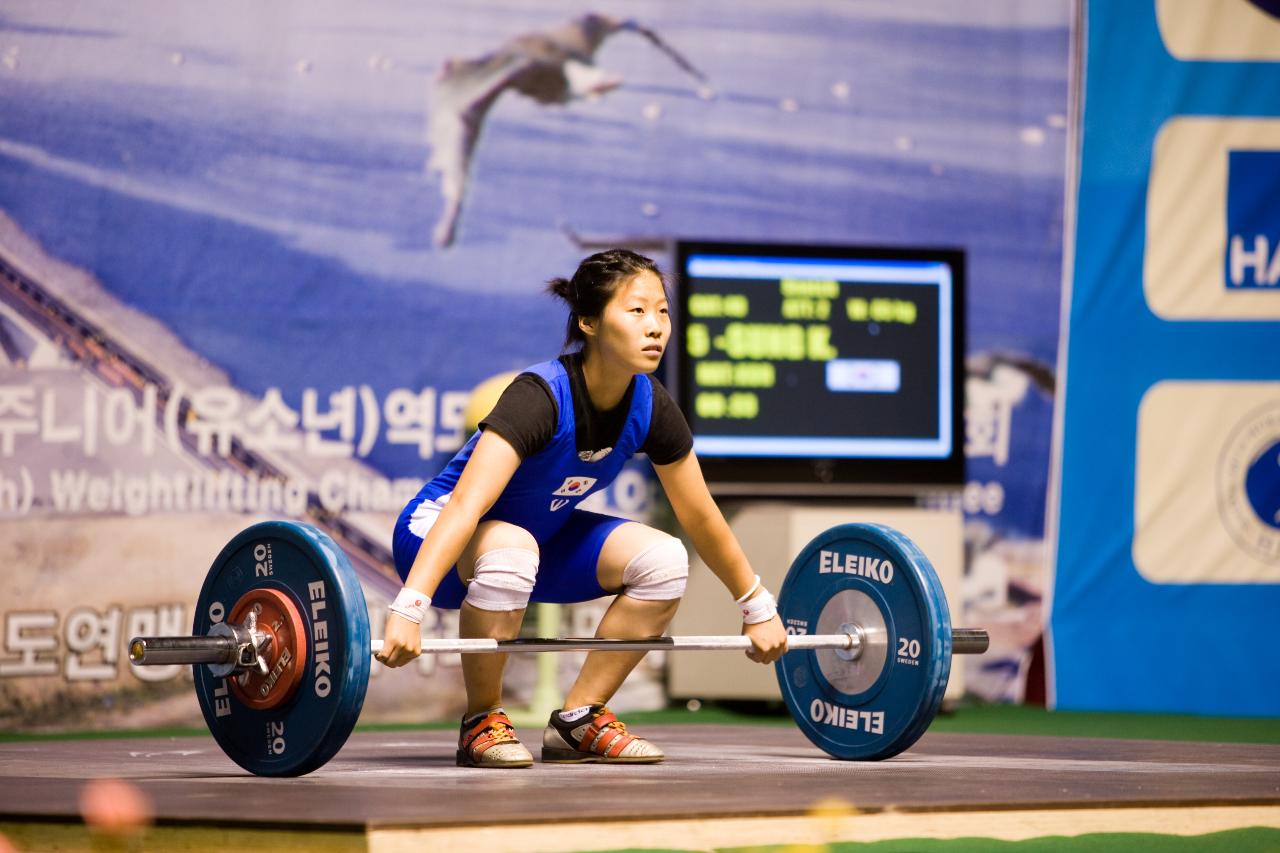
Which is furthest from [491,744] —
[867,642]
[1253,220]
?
[1253,220]

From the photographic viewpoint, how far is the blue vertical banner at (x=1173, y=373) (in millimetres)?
5680

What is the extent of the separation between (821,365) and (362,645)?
2.80m

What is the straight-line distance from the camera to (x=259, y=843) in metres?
2.16

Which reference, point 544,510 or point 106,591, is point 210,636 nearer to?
point 544,510

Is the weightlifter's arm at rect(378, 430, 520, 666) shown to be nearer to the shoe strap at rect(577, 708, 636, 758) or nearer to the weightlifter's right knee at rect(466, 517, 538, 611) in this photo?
the weightlifter's right knee at rect(466, 517, 538, 611)

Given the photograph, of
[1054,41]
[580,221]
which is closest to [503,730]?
[580,221]

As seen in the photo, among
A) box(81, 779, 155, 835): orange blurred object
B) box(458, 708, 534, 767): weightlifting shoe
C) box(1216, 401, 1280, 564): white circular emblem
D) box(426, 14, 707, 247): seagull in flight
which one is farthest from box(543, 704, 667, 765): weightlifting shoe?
box(1216, 401, 1280, 564): white circular emblem

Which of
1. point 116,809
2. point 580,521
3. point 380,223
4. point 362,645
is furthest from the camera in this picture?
point 380,223

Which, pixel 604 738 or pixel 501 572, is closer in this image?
pixel 501 572

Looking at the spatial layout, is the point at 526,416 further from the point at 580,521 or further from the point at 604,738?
the point at 604,738

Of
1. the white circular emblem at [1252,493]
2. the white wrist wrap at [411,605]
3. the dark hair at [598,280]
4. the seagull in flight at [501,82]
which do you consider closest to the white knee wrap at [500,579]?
the white wrist wrap at [411,605]

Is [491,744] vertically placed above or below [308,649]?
below

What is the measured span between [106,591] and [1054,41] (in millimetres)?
3528

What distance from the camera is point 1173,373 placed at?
573cm
